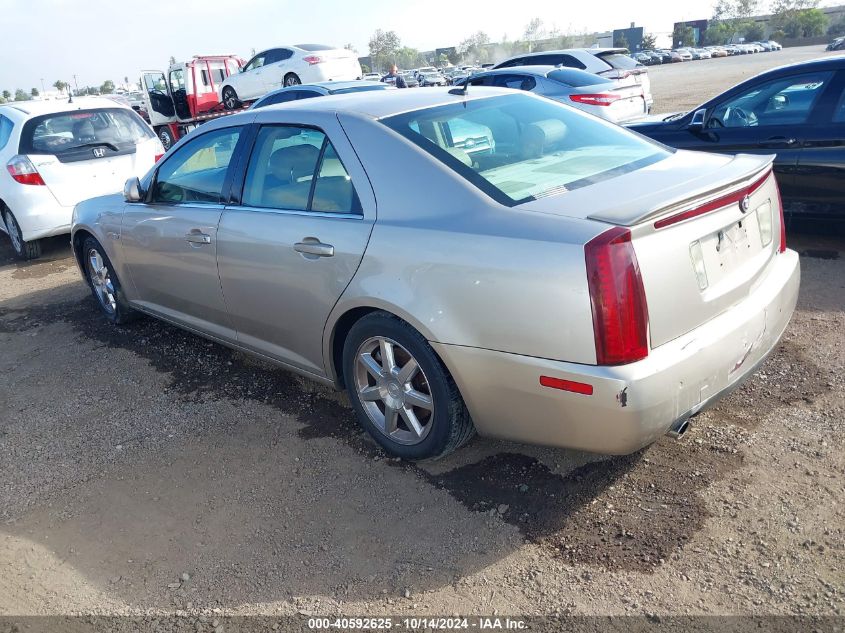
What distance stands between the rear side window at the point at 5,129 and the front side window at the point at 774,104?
7.41 meters

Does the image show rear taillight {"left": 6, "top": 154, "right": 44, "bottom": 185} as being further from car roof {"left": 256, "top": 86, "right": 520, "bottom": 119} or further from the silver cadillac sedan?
car roof {"left": 256, "top": 86, "right": 520, "bottom": 119}

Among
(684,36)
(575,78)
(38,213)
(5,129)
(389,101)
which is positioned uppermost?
(684,36)

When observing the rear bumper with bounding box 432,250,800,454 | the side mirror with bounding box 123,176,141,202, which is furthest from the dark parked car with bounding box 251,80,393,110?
the rear bumper with bounding box 432,250,800,454

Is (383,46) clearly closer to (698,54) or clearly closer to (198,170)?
(698,54)

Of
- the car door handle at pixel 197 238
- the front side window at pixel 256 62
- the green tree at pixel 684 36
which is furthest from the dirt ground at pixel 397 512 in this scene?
the green tree at pixel 684 36

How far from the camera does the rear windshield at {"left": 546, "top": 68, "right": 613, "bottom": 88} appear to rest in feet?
36.2

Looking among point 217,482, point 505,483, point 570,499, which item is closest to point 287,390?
point 217,482

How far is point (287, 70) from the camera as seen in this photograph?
63.6 feet

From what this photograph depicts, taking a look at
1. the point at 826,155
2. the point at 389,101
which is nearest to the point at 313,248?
the point at 389,101

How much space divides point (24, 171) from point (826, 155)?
771cm

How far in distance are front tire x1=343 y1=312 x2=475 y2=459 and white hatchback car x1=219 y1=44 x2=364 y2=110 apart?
56.9ft

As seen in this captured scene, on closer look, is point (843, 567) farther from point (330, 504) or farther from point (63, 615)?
point (63, 615)

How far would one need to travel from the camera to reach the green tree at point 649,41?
8969 cm

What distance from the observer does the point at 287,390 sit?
13.6 feet
